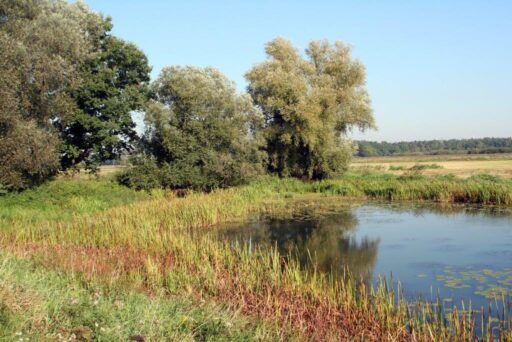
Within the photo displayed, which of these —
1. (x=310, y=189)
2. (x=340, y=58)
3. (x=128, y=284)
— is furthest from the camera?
(x=340, y=58)

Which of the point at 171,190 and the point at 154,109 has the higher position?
the point at 154,109

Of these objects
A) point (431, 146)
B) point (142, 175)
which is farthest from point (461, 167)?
point (431, 146)

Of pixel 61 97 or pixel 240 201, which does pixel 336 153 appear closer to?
pixel 240 201

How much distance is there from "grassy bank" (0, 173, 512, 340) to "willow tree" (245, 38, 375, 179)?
15.8 m

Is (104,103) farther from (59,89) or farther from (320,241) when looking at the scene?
(320,241)

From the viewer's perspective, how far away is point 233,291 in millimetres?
9781

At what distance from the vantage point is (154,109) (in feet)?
97.9

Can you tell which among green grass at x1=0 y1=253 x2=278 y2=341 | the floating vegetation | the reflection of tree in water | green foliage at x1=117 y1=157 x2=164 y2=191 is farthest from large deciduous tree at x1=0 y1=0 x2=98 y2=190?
the floating vegetation

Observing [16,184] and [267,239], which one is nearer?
[267,239]

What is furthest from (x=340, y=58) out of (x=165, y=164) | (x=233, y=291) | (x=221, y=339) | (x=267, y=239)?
(x=221, y=339)

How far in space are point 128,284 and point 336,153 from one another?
3078 centimetres

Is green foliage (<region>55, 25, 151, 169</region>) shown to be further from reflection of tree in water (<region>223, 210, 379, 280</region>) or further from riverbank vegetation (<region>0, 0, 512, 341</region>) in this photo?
reflection of tree in water (<region>223, 210, 379, 280</region>)

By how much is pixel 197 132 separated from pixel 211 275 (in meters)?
20.7

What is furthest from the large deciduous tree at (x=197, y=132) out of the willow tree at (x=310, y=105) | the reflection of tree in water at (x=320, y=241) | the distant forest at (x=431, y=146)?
the distant forest at (x=431, y=146)
